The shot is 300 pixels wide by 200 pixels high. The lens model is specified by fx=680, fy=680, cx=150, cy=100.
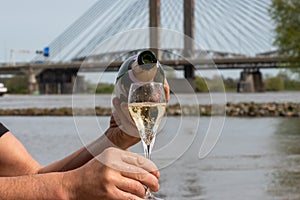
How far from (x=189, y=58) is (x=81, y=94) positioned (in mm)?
228

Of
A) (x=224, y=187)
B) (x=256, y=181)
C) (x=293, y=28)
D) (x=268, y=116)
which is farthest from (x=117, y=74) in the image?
(x=293, y=28)

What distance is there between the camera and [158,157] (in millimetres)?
1251

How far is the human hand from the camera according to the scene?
0.96 m

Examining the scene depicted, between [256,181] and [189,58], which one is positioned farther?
[256,181]

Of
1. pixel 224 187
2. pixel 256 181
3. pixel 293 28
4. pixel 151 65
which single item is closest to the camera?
pixel 151 65

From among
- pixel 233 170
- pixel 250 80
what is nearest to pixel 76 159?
pixel 233 170

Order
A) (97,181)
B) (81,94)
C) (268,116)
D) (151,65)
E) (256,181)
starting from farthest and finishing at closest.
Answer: (268,116) → (256,181) → (81,94) → (151,65) → (97,181)

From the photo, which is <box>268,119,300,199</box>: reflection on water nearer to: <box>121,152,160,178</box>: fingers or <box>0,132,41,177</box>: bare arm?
<box>0,132,41,177</box>: bare arm

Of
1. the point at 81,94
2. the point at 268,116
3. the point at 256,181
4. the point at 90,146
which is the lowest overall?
the point at 268,116

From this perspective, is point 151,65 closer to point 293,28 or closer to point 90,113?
point 90,113

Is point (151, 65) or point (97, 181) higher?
point (151, 65)

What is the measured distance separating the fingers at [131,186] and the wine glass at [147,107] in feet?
0.31

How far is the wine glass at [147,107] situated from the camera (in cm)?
110

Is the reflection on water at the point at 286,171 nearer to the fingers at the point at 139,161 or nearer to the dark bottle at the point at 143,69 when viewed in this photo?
the dark bottle at the point at 143,69
